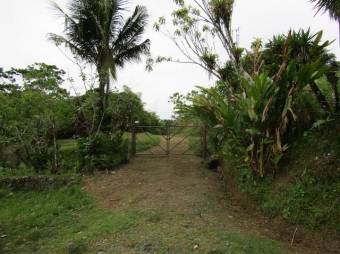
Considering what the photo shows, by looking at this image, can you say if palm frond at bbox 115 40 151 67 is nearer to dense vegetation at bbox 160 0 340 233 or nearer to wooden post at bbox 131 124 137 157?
wooden post at bbox 131 124 137 157

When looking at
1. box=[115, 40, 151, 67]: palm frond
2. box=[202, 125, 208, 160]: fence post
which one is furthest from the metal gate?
box=[115, 40, 151, 67]: palm frond

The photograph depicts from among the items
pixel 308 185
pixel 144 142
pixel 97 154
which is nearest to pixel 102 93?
pixel 97 154

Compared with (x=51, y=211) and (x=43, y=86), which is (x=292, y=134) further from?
(x=43, y=86)

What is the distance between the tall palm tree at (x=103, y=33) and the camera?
38.1 feet

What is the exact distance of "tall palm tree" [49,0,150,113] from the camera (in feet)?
38.1

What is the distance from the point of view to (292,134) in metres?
5.66

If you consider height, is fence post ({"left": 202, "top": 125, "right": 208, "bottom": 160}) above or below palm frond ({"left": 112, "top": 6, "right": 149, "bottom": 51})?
below

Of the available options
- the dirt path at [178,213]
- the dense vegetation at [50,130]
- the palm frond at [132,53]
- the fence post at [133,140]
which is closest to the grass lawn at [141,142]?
the fence post at [133,140]

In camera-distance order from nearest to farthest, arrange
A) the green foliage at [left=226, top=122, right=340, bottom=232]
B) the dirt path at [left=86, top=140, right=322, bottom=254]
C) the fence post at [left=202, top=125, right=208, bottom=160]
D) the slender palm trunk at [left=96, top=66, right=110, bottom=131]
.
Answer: the dirt path at [left=86, top=140, right=322, bottom=254]
the green foliage at [left=226, top=122, right=340, bottom=232]
the slender palm trunk at [left=96, top=66, right=110, bottom=131]
the fence post at [left=202, top=125, right=208, bottom=160]

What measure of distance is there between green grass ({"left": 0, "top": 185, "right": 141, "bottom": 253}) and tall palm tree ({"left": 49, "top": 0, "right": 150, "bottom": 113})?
15.3ft

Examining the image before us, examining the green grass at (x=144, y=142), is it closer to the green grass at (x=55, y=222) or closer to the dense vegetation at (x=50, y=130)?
the dense vegetation at (x=50, y=130)

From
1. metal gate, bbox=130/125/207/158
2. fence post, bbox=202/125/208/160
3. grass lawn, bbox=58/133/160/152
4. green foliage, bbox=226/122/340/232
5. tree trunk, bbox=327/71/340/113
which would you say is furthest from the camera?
grass lawn, bbox=58/133/160/152

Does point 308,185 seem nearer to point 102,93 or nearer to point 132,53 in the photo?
point 102,93

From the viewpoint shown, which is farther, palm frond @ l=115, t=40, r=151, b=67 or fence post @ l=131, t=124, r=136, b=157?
palm frond @ l=115, t=40, r=151, b=67
